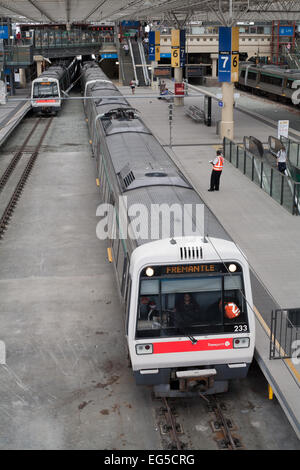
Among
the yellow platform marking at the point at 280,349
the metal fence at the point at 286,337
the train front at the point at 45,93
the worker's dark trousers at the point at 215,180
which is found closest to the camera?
the yellow platform marking at the point at 280,349

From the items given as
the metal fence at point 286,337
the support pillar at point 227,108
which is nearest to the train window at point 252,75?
the support pillar at point 227,108

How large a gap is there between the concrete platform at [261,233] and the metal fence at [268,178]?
23 centimetres

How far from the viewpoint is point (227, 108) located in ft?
97.2

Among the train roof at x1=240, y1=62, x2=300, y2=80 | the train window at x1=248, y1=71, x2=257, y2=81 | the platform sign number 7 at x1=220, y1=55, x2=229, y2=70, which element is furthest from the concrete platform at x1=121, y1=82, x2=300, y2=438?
the train window at x1=248, y1=71, x2=257, y2=81

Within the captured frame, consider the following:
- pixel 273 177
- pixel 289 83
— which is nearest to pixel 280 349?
pixel 273 177

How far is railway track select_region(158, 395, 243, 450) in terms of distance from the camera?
7.69 m

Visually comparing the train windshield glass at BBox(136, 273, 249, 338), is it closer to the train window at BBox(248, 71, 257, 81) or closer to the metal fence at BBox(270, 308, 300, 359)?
the metal fence at BBox(270, 308, 300, 359)

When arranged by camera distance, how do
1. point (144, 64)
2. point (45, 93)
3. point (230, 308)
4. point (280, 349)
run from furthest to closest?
point (144, 64) < point (45, 93) < point (280, 349) < point (230, 308)

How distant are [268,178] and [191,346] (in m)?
12.1

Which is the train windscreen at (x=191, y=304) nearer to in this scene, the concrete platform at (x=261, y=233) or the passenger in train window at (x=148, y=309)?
the passenger in train window at (x=148, y=309)

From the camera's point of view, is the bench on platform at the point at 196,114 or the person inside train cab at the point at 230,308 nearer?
the person inside train cab at the point at 230,308

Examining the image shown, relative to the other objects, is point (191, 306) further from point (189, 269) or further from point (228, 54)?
point (228, 54)

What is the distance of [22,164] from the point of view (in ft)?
85.4

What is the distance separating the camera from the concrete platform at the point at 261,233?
29.2 feet
